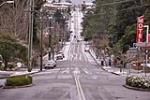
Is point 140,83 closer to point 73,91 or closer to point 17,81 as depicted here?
point 73,91

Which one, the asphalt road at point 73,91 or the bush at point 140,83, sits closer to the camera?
the asphalt road at point 73,91

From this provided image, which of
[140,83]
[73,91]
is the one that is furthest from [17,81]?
[140,83]

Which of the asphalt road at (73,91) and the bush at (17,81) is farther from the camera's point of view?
the bush at (17,81)

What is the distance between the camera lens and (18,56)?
244ft

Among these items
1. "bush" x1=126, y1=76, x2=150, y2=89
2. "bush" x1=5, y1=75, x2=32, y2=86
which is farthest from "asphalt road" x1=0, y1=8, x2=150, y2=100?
"bush" x1=126, y1=76, x2=150, y2=89

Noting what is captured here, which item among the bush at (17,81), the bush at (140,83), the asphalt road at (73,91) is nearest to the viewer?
the asphalt road at (73,91)

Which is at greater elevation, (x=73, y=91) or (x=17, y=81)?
(x=17, y=81)

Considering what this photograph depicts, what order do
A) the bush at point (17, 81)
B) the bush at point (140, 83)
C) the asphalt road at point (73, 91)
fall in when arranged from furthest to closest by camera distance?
the bush at point (17, 81) → the bush at point (140, 83) → the asphalt road at point (73, 91)

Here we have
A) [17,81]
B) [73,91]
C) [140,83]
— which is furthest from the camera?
[17,81]

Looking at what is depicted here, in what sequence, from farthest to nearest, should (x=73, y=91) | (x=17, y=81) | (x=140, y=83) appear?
(x=17, y=81) → (x=140, y=83) → (x=73, y=91)

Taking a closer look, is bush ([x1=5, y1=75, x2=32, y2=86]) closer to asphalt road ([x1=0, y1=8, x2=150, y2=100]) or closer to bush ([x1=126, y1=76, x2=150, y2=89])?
asphalt road ([x1=0, y1=8, x2=150, y2=100])

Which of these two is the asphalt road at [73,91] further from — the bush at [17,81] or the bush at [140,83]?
the bush at [140,83]

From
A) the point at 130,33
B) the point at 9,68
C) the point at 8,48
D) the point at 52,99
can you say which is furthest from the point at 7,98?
the point at 130,33

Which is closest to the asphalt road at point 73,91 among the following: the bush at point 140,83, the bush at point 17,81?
the bush at point 17,81
